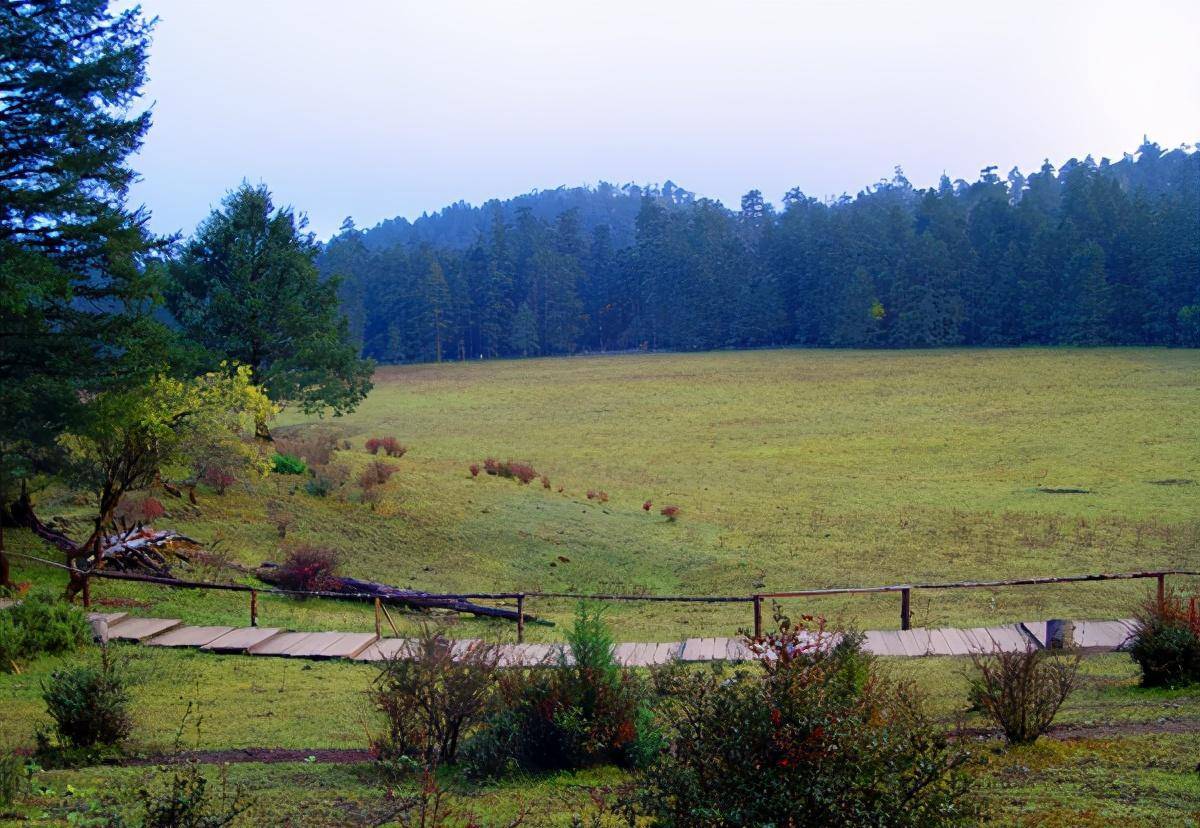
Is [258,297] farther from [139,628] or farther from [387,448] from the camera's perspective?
[139,628]

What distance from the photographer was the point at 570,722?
7.91 meters

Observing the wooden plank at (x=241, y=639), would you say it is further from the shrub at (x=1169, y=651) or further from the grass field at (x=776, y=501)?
the shrub at (x=1169, y=651)

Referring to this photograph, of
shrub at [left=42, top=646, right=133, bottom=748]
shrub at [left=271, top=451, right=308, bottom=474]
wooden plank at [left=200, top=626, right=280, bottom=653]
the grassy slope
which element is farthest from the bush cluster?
shrub at [left=42, top=646, right=133, bottom=748]

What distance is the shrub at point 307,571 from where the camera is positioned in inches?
701

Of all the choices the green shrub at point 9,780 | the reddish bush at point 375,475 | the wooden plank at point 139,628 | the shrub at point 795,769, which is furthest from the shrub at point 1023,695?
the reddish bush at point 375,475

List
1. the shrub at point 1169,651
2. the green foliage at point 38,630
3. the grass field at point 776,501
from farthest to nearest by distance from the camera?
the grass field at point 776,501 → the green foliage at point 38,630 → the shrub at point 1169,651

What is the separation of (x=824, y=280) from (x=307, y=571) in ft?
285

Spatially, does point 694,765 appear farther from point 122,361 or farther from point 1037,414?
point 1037,414

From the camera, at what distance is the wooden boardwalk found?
12492mm

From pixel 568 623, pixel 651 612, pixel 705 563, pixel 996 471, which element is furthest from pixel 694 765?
pixel 996 471

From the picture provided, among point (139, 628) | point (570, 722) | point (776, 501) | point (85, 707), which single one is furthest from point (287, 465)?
point (570, 722)

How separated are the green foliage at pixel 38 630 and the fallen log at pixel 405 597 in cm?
458

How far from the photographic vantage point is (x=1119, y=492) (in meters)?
29.4

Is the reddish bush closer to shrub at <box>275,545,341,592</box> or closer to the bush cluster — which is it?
the bush cluster
